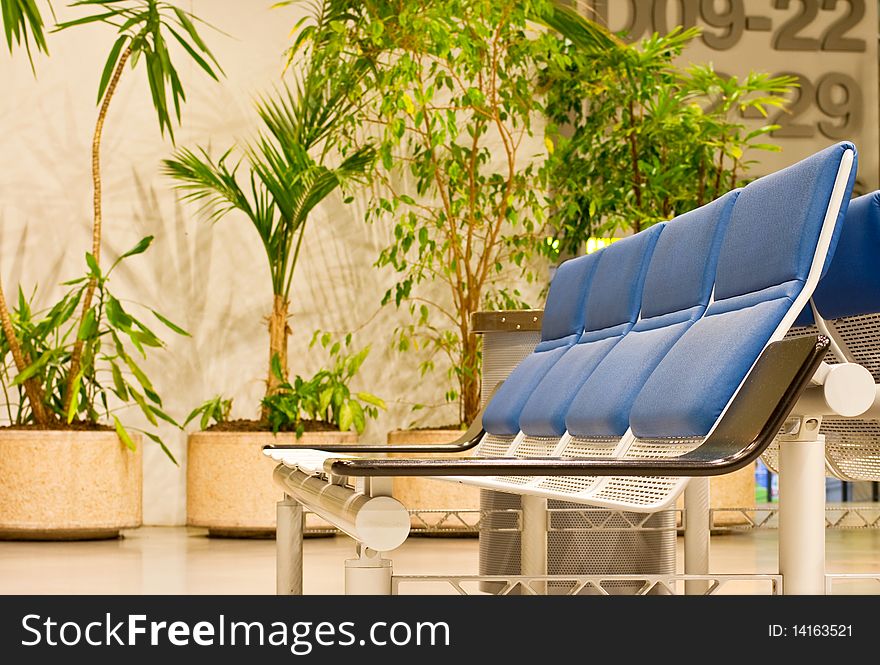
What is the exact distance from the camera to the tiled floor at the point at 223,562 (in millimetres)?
3836

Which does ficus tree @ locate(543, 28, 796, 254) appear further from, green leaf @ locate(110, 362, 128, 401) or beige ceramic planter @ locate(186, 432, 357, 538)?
green leaf @ locate(110, 362, 128, 401)

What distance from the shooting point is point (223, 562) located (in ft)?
14.9

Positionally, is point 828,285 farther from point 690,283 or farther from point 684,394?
point 684,394

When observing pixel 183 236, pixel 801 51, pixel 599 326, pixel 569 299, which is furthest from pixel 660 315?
pixel 801 51

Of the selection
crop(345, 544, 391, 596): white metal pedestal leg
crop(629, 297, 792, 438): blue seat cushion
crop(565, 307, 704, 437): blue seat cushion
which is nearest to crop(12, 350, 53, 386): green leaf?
crop(565, 307, 704, 437): blue seat cushion

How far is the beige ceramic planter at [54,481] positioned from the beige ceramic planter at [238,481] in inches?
16.7

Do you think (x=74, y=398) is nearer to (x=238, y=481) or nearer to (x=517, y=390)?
(x=238, y=481)

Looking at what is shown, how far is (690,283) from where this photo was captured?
2.21m

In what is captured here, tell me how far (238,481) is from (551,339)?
2567mm

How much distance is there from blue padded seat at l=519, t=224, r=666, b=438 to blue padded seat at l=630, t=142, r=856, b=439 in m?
0.49

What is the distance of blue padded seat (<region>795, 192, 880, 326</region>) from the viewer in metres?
1.99
